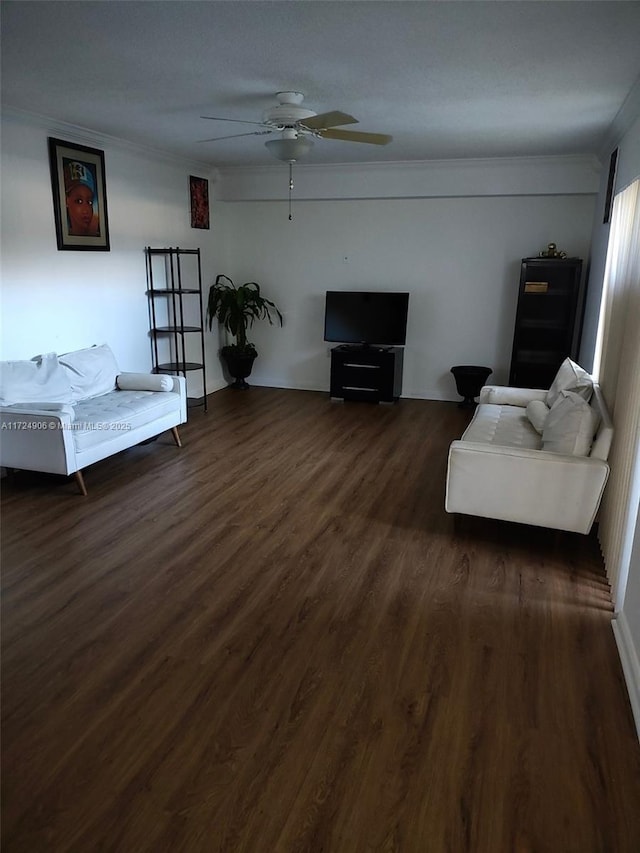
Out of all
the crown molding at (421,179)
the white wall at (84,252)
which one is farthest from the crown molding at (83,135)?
the crown molding at (421,179)

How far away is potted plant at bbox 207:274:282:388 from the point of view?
7051 millimetres

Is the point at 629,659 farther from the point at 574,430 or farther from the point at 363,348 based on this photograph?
the point at 363,348

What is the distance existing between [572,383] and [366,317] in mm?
3190

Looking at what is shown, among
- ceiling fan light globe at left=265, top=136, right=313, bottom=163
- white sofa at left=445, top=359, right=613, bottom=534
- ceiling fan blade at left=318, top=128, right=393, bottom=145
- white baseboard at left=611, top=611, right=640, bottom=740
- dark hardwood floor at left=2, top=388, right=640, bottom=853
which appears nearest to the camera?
dark hardwood floor at left=2, top=388, right=640, bottom=853

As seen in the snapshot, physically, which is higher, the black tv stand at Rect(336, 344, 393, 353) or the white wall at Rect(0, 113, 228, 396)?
the white wall at Rect(0, 113, 228, 396)

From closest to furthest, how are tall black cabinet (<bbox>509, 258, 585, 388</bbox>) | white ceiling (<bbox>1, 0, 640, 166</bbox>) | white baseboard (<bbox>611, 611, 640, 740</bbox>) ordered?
1. white baseboard (<bbox>611, 611, 640, 740</bbox>)
2. white ceiling (<bbox>1, 0, 640, 166</bbox>)
3. tall black cabinet (<bbox>509, 258, 585, 388</bbox>)

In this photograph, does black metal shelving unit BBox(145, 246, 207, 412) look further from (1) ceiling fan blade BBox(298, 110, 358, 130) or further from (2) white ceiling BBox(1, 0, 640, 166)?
(1) ceiling fan blade BBox(298, 110, 358, 130)

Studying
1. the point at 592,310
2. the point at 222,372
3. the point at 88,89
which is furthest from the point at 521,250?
the point at 88,89

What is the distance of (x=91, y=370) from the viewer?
4.88 m

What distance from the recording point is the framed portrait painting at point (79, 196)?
15.4ft

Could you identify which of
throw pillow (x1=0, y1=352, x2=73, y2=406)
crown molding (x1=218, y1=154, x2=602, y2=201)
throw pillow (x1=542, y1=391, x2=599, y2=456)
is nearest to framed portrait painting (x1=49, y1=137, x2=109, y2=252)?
throw pillow (x1=0, y1=352, x2=73, y2=406)

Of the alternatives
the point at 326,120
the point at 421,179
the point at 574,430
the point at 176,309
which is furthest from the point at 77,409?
the point at 421,179

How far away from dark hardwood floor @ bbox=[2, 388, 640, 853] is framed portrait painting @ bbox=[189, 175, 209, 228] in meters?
3.87

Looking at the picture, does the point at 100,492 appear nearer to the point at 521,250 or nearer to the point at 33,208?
the point at 33,208
